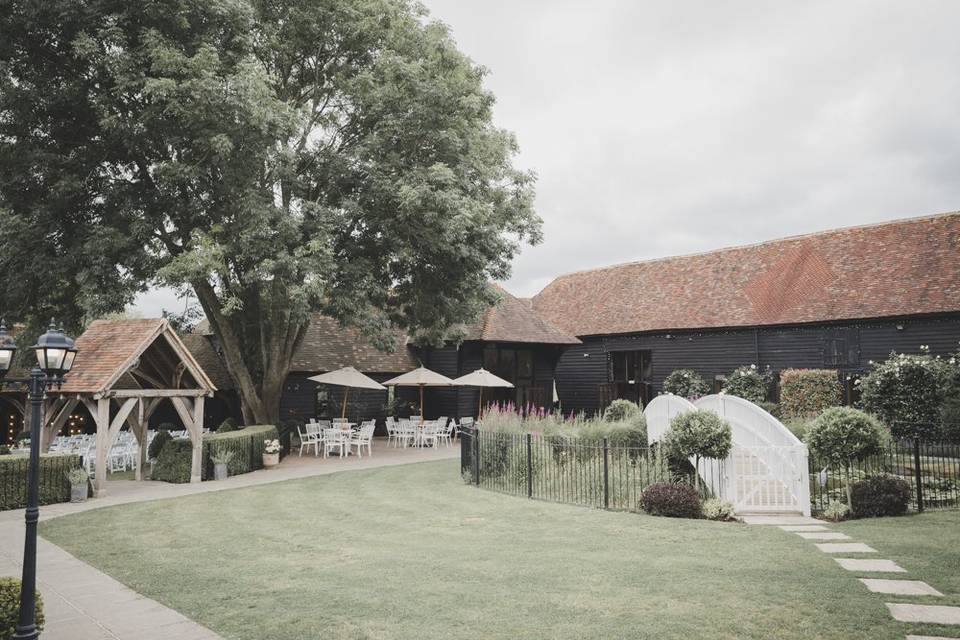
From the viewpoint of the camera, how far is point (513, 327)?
29062mm

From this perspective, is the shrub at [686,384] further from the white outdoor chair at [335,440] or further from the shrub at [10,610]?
the shrub at [10,610]

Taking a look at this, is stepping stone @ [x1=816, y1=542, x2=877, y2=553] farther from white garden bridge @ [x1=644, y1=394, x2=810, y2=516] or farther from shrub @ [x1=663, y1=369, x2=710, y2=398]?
shrub @ [x1=663, y1=369, x2=710, y2=398]

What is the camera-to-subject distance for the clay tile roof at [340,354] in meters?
26.6

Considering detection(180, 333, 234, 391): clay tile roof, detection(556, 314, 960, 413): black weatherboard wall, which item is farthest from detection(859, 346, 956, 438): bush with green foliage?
detection(180, 333, 234, 391): clay tile roof

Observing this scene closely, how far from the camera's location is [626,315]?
3006 centimetres

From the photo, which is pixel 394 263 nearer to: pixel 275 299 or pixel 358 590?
pixel 275 299

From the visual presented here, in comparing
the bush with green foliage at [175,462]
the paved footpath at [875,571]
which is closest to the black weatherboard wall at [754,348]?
the paved footpath at [875,571]

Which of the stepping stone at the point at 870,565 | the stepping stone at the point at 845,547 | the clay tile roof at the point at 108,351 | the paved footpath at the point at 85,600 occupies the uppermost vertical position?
the clay tile roof at the point at 108,351

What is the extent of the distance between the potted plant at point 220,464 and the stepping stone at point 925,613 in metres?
14.5

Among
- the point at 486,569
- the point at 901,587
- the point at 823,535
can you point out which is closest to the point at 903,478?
the point at 823,535

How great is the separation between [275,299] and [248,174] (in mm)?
3402

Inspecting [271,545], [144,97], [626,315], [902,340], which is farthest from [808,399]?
[144,97]

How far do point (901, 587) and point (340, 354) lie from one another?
23.6 meters

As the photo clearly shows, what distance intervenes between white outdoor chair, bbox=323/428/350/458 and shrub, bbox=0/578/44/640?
584 inches
